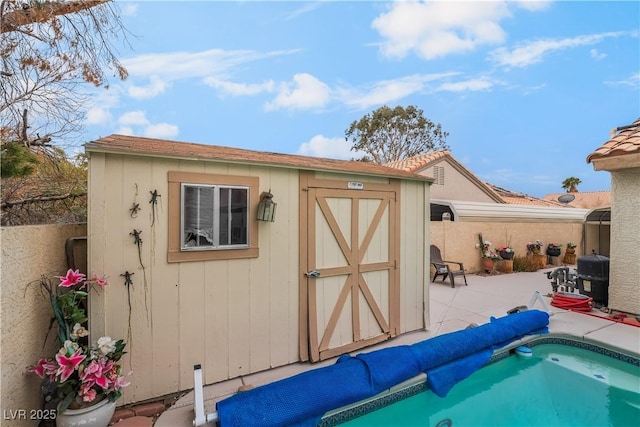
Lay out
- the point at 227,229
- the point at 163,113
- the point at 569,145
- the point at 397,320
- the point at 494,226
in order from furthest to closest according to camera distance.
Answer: the point at 569,145, the point at 494,226, the point at 163,113, the point at 397,320, the point at 227,229

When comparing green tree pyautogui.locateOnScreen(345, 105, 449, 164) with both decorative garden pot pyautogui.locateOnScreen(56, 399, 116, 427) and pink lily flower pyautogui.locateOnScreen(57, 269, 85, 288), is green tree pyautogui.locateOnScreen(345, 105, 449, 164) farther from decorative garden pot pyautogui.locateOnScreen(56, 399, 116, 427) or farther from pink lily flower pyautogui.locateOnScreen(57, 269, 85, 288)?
decorative garden pot pyautogui.locateOnScreen(56, 399, 116, 427)

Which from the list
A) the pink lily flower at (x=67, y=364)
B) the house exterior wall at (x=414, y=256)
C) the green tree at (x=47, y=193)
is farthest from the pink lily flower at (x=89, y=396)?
the house exterior wall at (x=414, y=256)

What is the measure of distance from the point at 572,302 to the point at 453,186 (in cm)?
1000

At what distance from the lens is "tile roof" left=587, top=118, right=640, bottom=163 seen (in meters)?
5.48

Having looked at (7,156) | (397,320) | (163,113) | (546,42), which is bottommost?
(397,320)

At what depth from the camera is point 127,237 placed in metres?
3.34

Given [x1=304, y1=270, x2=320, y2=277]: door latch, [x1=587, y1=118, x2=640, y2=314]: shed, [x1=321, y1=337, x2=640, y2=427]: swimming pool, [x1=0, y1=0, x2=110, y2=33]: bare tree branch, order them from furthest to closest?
[x1=587, y1=118, x2=640, y2=314]: shed < [x1=0, y1=0, x2=110, y2=33]: bare tree branch < [x1=304, y1=270, x2=320, y2=277]: door latch < [x1=321, y1=337, x2=640, y2=427]: swimming pool

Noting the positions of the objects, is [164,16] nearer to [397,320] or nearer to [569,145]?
[397,320]

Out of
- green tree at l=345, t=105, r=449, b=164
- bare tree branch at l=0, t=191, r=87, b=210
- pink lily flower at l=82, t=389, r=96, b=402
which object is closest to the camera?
pink lily flower at l=82, t=389, r=96, b=402

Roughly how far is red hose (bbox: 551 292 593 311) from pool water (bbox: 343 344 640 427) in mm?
1684

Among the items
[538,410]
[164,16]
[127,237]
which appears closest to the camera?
[127,237]

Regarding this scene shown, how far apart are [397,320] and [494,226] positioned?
7904 millimetres

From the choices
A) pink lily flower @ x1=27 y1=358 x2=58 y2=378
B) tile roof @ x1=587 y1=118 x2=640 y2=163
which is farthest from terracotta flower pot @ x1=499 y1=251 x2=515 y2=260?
pink lily flower @ x1=27 y1=358 x2=58 y2=378

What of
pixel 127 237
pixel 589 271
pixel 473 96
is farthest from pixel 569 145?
pixel 127 237
